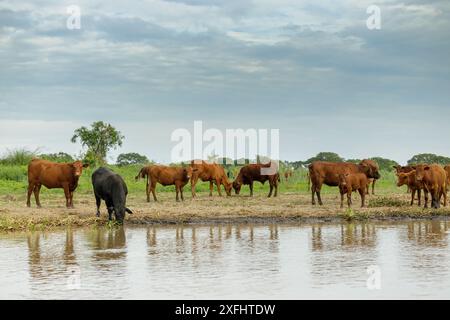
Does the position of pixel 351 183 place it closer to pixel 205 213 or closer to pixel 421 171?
pixel 421 171

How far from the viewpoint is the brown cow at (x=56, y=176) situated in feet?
71.8

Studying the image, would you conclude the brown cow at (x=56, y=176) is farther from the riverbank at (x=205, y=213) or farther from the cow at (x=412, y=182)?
the cow at (x=412, y=182)

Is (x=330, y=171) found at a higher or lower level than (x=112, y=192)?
higher

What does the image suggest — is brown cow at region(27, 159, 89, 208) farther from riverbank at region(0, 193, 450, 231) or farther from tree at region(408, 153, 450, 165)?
tree at region(408, 153, 450, 165)

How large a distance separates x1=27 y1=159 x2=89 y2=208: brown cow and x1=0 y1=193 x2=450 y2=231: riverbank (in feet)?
1.61

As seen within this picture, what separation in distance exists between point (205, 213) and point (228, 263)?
7922 millimetres

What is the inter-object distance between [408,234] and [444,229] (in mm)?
1416

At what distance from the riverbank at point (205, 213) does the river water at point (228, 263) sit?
107 centimetres

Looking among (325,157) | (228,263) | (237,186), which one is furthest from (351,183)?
(325,157)

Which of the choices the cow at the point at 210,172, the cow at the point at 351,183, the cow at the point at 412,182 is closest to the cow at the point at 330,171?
the cow at the point at 412,182

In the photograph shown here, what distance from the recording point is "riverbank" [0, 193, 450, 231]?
18578mm

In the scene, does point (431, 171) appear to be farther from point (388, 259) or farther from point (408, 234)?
point (388, 259)

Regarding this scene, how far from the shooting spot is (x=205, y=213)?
66.3ft
